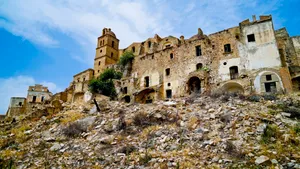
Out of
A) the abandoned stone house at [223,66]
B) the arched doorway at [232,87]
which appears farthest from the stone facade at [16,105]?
the arched doorway at [232,87]

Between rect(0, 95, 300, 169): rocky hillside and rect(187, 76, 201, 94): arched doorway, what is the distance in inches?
359

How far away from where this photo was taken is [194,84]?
83.4 ft

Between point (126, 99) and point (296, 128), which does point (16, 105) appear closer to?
point (126, 99)

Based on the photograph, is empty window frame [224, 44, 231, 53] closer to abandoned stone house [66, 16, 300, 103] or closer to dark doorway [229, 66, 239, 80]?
abandoned stone house [66, 16, 300, 103]

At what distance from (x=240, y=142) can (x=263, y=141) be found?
0.88 meters

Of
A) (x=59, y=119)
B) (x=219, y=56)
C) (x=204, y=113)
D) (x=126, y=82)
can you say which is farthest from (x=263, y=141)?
(x=126, y=82)

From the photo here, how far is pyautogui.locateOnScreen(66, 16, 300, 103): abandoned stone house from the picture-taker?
21.0 m

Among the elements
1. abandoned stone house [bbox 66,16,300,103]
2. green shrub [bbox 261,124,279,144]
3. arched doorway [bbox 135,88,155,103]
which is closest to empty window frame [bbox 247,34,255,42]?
abandoned stone house [bbox 66,16,300,103]

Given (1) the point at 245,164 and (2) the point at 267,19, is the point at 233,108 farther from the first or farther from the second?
(2) the point at 267,19

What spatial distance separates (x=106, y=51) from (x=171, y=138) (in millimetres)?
33973

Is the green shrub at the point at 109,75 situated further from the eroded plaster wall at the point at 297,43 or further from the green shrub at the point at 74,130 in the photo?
the eroded plaster wall at the point at 297,43

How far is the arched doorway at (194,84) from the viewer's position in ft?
82.0

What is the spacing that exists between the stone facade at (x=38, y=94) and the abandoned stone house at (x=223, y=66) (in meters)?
20.9

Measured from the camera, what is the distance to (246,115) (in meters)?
11.1
